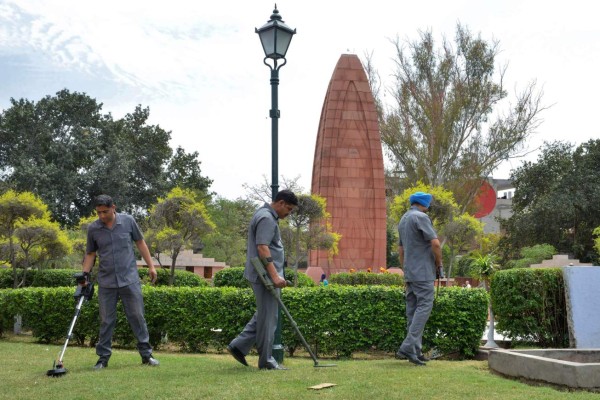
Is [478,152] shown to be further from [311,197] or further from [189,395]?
[189,395]

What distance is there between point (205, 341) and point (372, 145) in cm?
1883

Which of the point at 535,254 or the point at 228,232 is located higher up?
the point at 228,232

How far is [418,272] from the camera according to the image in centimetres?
694

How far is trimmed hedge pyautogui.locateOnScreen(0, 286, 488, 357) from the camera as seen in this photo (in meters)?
8.36

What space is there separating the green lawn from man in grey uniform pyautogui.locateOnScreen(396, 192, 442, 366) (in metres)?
0.22

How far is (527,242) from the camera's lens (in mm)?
43375

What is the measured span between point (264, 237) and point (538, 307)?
→ 422 centimetres

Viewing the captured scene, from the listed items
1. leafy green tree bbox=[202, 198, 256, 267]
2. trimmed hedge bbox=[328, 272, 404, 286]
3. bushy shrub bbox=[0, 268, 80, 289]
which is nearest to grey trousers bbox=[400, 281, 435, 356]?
bushy shrub bbox=[0, 268, 80, 289]

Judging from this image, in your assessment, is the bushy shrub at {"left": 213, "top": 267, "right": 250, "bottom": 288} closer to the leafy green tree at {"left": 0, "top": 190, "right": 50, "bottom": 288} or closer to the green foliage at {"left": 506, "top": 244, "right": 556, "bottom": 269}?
the leafy green tree at {"left": 0, "top": 190, "right": 50, "bottom": 288}

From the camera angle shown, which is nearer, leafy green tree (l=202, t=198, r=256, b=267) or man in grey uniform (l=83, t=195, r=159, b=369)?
man in grey uniform (l=83, t=195, r=159, b=369)

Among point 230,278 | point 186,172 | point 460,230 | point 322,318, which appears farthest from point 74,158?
point 322,318

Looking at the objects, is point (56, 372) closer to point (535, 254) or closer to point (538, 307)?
point (538, 307)

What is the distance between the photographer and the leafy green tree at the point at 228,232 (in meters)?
51.0

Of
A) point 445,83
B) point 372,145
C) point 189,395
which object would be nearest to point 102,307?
point 189,395
